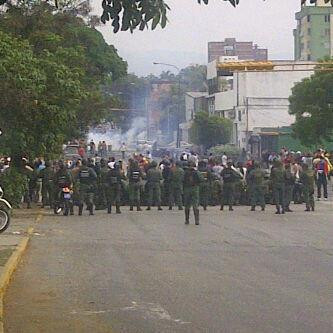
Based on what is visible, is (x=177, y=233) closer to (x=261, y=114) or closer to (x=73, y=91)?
(x=73, y=91)

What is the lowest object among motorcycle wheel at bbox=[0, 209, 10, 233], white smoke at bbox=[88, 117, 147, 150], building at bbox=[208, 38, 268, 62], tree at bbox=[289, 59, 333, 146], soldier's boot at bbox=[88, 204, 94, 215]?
motorcycle wheel at bbox=[0, 209, 10, 233]

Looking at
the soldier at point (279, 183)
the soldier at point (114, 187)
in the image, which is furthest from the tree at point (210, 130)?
the soldier at point (114, 187)

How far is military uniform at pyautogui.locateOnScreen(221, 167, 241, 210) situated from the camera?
3100 cm

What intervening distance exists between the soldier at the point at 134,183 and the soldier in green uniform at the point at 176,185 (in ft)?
3.44

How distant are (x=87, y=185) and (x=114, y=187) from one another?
1.04m

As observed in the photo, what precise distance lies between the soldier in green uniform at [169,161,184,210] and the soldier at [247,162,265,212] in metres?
2.26

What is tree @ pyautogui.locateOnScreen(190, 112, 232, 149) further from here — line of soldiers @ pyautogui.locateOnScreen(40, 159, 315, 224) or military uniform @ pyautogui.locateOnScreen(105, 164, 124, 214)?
military uniform @ pyautogui.locateOnScreen(105, 164, 124, 214)

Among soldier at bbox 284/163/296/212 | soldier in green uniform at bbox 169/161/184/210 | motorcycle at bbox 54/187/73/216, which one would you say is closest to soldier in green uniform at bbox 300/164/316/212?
soldier at bbox 284/163/296/212

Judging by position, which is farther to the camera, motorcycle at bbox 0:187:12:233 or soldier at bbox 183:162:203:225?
soldier at bbox 183:162:203:225

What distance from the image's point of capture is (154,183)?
30641 mm

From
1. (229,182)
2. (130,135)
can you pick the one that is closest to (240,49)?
(130,135)

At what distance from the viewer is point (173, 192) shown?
31.4 m

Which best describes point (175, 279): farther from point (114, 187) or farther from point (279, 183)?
point (279, 183)

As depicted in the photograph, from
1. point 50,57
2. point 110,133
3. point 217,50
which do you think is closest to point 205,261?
point 50,57
